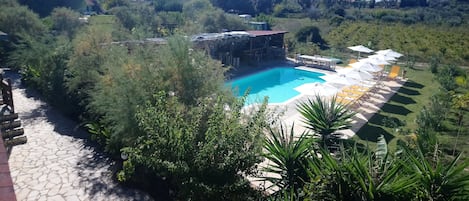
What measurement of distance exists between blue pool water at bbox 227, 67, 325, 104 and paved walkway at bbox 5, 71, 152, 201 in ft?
37.8

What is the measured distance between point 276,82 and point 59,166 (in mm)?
18053

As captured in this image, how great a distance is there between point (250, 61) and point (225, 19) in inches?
298

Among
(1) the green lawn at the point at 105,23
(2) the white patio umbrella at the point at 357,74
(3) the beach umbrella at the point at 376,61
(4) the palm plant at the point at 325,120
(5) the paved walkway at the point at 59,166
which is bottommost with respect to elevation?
(5) the paved walkway at the point at 59,166

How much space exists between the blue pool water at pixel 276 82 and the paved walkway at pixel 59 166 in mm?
11507

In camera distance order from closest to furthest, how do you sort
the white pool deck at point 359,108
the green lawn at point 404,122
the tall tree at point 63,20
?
1. the green lawn at point 404,122
2. the white pool deck at point 359,108
3. the tall tree at point 63,20

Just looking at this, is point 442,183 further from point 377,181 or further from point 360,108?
point 360,108

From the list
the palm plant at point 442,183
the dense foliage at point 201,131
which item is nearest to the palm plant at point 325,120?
the dense foliage at point 201,131

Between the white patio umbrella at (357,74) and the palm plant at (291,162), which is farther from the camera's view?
the white patio umbrella at (357,74)

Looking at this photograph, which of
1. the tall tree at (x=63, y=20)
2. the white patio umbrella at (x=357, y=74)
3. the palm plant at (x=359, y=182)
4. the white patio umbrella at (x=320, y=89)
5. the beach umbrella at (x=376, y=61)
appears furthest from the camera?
the tall tree at (x=63, y=20)

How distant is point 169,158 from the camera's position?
623 cm

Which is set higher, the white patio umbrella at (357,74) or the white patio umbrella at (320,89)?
the white patio umbrella at (357,74)

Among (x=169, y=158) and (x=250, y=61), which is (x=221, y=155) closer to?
(x=169, y=158)

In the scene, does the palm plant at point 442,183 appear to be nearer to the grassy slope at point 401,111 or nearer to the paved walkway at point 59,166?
the grassy slope at point 401,111

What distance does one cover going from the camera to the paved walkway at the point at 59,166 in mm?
8414
